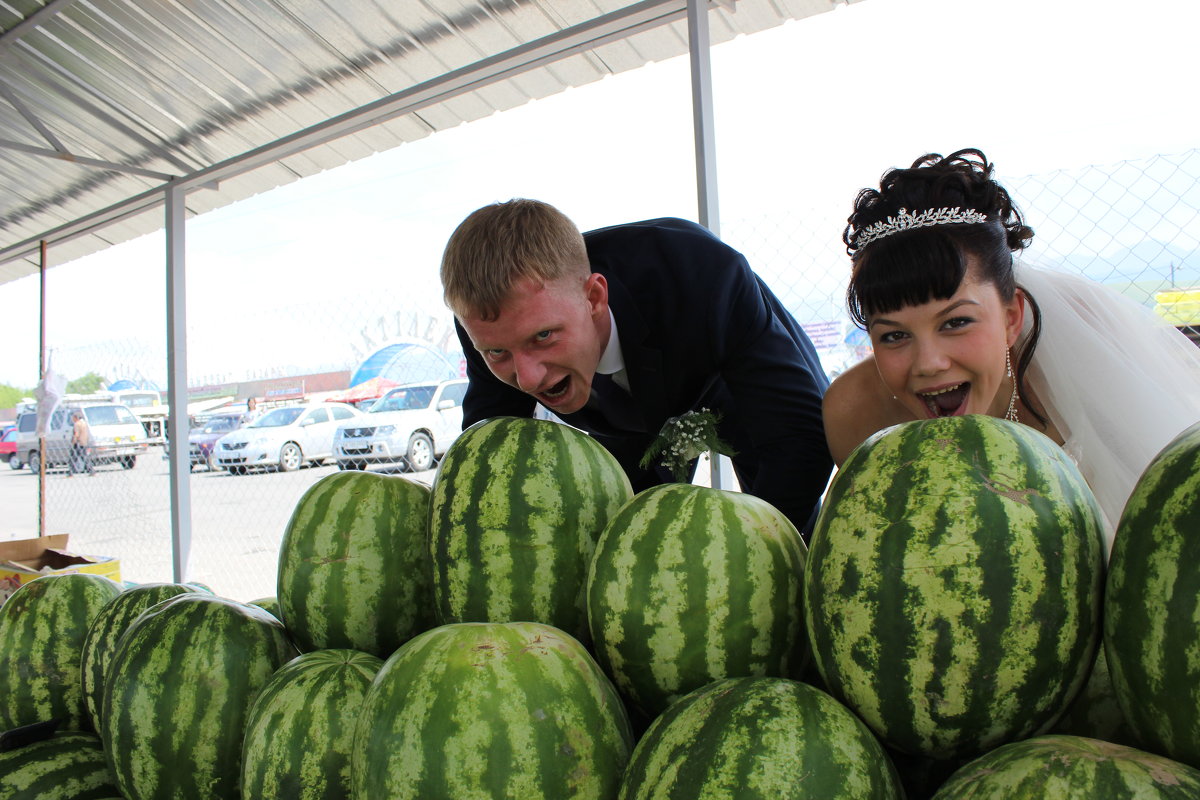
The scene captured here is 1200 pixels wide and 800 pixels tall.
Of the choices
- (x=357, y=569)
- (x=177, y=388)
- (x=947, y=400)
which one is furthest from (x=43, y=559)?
(x=947, y=400)

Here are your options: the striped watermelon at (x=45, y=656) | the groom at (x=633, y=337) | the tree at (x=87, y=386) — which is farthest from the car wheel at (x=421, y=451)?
the tree at (x=87, y=386)

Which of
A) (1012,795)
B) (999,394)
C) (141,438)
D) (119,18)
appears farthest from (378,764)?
(141,438)

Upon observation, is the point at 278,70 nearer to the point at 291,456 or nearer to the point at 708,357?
the point at 708,357

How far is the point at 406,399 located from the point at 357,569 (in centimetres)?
554

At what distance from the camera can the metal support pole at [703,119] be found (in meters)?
3.24

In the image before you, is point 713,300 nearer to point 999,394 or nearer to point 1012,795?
point 999,394

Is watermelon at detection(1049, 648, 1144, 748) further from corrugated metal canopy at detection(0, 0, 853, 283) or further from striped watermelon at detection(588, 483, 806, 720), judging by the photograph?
corrugated metal canopy at detection(0, 0, 853, 283)

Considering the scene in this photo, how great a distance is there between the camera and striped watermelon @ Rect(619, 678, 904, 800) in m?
0.58

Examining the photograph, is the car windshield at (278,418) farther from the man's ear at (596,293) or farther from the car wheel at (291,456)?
the man's ear at (596,293)

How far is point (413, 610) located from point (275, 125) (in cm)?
525

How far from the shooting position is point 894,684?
0.64 meters

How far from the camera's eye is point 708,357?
1.96 metres

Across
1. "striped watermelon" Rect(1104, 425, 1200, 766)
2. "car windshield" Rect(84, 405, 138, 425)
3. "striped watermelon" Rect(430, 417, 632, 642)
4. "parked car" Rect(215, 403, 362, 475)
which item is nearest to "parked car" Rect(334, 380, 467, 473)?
"parked car" Rect(215, 403, 362, 475)

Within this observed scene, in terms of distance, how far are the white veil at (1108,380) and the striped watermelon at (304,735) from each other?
66.0 inches
